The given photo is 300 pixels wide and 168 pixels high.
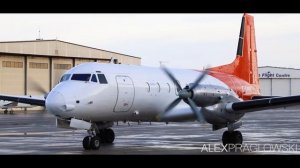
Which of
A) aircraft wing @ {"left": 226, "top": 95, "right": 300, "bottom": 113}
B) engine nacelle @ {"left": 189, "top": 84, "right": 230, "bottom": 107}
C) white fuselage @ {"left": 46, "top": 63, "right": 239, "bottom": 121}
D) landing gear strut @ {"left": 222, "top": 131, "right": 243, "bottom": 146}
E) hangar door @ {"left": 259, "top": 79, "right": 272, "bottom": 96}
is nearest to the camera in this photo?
A: white fuselage @ {"left": 46, "top": 63, "right": 239, "bottom": 121}

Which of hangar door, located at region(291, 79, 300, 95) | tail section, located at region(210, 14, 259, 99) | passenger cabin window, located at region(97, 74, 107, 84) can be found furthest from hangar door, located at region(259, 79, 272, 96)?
passenger cabin window, located at region(97, 74, 107, 84)

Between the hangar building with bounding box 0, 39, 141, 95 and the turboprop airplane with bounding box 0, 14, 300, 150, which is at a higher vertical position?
the hangar building with bounding box 0, 39, 141, 95

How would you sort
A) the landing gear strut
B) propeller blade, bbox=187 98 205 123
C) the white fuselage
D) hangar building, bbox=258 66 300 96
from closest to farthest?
the white fuselage < propeller blade, bbox=187 98 205 123 < the landing gear strut < hangar building, bbox=258 66 300 96

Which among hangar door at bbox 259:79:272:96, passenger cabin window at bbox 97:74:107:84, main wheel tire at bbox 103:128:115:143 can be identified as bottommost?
main wheel tire at bbox 103:128:115:143

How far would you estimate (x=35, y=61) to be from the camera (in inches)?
2864

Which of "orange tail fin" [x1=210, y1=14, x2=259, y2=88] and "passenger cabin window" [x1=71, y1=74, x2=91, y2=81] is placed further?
"orange tail fin" [x1=210, y1=14, x2=259, y2=88]

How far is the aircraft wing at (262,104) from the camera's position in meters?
17.8

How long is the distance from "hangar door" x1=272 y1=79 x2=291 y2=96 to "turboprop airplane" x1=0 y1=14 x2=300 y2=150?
85222mm

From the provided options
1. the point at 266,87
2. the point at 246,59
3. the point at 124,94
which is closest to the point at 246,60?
the point at 246,59

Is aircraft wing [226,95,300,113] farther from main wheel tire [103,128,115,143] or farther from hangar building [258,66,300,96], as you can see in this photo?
hangar building [258,66,300,96]

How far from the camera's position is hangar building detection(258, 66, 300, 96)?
104 metres
